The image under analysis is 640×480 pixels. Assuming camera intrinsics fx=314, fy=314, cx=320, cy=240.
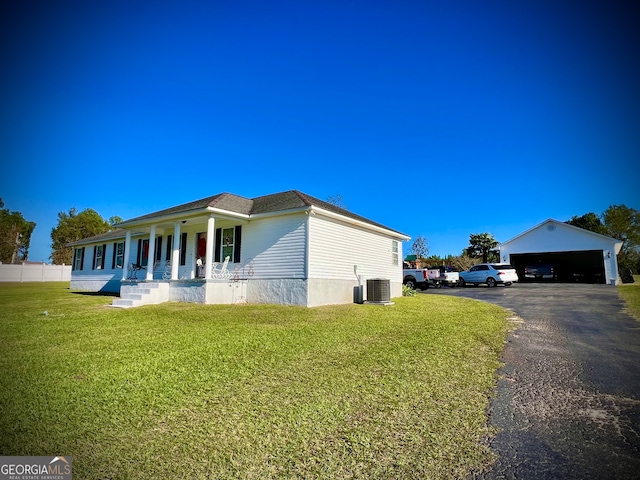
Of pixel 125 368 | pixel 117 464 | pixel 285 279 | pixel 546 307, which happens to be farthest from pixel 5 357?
pixel 546 307

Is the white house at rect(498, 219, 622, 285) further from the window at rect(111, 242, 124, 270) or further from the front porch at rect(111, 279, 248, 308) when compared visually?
the window at rect(111, 242, 124, 270)

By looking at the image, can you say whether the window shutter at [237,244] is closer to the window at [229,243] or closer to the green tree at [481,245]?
the window at [229,243]

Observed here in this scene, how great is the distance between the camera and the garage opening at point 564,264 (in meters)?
30.4

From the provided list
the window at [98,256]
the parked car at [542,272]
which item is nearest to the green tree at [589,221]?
the parked car at [542,272]

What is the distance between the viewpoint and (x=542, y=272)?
31.7m

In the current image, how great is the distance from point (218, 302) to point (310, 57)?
454 inches

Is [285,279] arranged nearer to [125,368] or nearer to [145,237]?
[125,368]

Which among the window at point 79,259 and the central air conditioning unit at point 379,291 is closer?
the central air conditioning unit at point 379,291

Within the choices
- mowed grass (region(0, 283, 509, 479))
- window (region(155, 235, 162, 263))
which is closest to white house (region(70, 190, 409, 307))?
window (region(155, 235, 162, 263))

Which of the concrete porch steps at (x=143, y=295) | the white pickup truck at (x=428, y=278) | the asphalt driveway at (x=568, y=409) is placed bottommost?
the asphalt driveway at (x=568, y=409)

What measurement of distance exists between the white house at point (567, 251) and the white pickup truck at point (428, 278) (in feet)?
24.8

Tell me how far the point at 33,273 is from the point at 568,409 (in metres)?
50.3

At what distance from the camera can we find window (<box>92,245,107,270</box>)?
73.3 feet

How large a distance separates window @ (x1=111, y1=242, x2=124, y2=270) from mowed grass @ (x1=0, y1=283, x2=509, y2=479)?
14.9 metres
